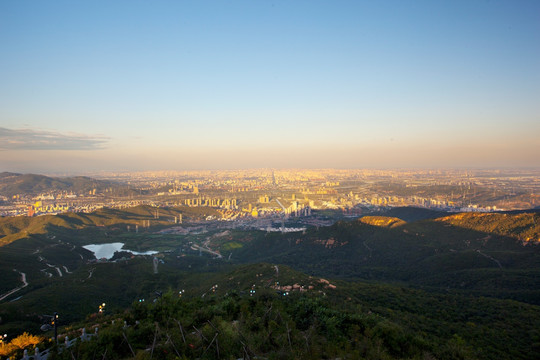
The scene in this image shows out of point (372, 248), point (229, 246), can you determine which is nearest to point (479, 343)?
point (372, 248)

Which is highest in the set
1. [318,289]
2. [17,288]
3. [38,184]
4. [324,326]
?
[324,326]

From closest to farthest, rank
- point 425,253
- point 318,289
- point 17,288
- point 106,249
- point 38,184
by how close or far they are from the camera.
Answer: point 318,289 < point 17,288 < point 425,253 < point 106,249 < point 38,184

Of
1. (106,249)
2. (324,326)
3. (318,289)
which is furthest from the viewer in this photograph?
(106,249)

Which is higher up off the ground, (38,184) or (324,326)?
(324,326)

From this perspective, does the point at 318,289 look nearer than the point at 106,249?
A: Yes

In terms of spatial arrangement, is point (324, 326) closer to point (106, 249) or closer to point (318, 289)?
point (318, 289)

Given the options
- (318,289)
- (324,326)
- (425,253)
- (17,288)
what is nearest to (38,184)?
(17,288)

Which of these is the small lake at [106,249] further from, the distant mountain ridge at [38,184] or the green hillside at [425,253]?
the distant mountain ridge at [38,184]

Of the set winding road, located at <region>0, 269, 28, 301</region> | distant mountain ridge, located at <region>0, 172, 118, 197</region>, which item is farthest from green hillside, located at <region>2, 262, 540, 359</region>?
distant mountain ridge, located at <region>0, 172, 118, 197</region>
